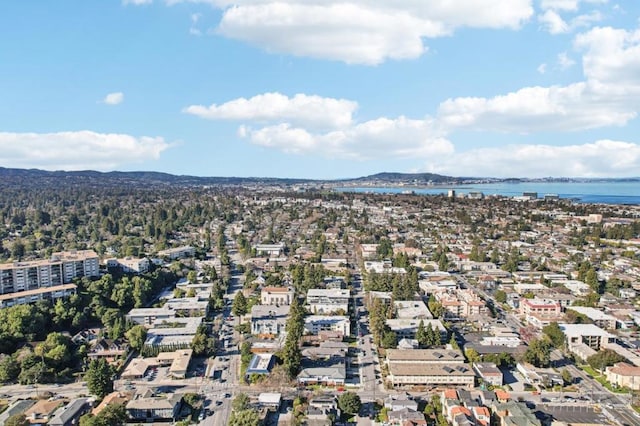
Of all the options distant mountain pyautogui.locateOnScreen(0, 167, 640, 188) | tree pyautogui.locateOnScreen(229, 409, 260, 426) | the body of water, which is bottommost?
tree pyautogui.locateOnScreen(229, 409, 260, 426)

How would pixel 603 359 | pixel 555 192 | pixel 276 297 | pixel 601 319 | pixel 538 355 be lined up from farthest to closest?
pixel 555 192, pixel 276 297, pixel 601 319, pixel 538 355, pixel 603 359

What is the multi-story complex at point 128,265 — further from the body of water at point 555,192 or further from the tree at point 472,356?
the body of water at point 555,192

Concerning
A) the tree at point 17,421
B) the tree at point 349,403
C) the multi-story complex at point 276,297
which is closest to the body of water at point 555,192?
the multi-story complex at point 276,297

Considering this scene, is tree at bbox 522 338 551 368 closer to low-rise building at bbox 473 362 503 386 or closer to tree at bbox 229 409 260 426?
low-rise building at bbox 473 362 503 386

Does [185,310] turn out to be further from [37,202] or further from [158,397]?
[37,202]

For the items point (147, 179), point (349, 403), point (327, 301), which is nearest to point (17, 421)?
point (349, 403)

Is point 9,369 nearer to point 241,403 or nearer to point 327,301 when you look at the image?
point 241,403

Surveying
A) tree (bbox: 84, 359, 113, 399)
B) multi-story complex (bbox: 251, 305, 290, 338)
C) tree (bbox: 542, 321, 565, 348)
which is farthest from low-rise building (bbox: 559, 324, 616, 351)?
tree (bbox: 84, 359, 113, 399)
